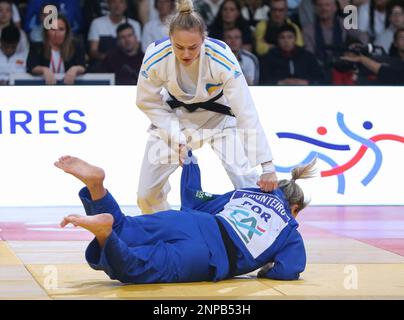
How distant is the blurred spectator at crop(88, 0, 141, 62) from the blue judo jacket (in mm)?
6190

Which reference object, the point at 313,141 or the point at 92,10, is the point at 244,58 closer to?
the point at 313,141

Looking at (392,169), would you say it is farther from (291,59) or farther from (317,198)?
(291,59)

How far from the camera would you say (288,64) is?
11266 millimetres

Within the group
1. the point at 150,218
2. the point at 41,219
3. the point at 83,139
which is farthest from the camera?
the point at 83,139

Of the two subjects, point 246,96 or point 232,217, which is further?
point 246,96

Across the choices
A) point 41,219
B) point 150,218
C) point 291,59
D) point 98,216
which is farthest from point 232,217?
point 291,59

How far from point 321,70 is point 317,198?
6.83 ft

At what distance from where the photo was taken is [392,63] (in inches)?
444

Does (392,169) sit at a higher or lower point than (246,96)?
lower

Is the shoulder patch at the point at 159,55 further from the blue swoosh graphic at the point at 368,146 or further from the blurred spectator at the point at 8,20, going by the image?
the blurred spectator at the point at 8,20

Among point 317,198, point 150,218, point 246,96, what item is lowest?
point 317,198

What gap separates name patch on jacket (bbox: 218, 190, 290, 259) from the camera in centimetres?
545

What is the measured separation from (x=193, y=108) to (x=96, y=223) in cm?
200

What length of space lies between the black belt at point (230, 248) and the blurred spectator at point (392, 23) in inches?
277
